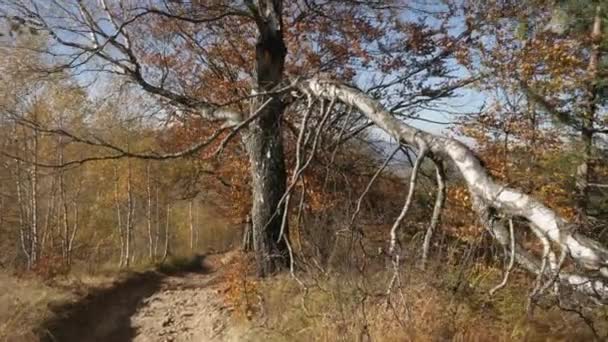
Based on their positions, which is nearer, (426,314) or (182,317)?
(426,314)

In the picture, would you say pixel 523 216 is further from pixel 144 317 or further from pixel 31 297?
pixel 31 297

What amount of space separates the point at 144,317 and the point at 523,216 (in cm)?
772

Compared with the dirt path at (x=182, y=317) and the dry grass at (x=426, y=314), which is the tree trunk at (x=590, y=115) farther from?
the dirt path at (x=182, y=317)

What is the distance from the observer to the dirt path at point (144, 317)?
277 inches

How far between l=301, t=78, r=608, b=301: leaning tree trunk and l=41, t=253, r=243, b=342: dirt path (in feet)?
12.7

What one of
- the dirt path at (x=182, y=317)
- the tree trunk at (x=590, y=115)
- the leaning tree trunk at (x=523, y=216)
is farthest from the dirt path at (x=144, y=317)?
the tree trunk at (x=590, y=115)

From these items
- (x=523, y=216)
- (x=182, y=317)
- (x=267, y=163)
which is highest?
(x=267, y=163)

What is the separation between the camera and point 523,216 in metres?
2.33

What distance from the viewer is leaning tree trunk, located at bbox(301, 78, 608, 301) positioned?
2.08 m

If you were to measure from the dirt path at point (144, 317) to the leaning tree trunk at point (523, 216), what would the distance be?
3873 mm

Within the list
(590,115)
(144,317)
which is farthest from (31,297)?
(590,115)

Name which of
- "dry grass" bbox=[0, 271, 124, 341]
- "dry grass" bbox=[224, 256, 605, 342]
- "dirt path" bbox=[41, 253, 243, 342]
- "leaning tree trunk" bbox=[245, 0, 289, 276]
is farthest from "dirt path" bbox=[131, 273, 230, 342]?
"dry grass" bbox=[224, 256, 605, 342]

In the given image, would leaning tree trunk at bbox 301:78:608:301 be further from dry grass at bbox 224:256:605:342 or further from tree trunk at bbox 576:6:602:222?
tree trunk at bbox 576:6:602:222

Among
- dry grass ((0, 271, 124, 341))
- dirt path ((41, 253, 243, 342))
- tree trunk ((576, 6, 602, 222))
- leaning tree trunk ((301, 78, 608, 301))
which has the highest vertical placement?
tree trunk ((576, 6, 602, 222))
